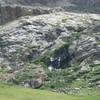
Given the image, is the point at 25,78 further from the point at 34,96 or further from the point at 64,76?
the point at 34,96

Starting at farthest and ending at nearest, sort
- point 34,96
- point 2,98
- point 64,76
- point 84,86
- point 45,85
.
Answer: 1. point 64,76
2. point 45,85
3. point 84,86
4. point 34,96
5. point 2,98

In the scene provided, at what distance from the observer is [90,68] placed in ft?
652

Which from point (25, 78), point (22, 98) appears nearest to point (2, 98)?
point (22, 98)

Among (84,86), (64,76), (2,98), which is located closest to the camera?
(2,98)

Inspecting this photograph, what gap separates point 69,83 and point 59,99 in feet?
223

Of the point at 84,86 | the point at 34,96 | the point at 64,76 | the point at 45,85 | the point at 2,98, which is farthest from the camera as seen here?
the point at 64,76

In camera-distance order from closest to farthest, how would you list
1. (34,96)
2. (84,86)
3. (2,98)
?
(2,98) < (34,96) < (84,86)

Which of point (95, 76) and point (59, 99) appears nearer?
point (59, 99)

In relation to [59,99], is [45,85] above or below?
below

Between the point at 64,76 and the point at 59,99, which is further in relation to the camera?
the point at 64,76

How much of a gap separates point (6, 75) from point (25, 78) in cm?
1364

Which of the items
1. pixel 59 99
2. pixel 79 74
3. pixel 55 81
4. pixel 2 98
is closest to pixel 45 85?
pixel 55 81

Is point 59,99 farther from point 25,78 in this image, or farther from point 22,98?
point 25,78

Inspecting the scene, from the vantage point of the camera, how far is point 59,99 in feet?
377
